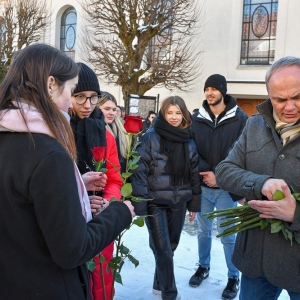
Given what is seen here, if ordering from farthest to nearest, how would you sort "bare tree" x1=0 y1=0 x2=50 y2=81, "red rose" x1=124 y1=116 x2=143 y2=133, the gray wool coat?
1. "bare tree" x1=0 y1=0 x2=50 y2=81
2. "red rose" x1=124 y1=116 x2=143 y2=133
3. the gray wool coat

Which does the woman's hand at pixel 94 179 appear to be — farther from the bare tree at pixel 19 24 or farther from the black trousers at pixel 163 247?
the bare tree at pixel 19 24

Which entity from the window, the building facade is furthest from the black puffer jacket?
the window

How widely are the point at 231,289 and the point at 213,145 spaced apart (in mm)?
1352

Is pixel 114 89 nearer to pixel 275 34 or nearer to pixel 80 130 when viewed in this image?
pixel 275 34

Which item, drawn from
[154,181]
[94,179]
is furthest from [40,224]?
[154,181]

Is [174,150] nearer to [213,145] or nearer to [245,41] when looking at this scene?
[213,145]

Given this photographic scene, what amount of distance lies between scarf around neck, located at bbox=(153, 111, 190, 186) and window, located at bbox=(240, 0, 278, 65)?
11331mm

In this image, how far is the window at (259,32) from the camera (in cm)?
1348

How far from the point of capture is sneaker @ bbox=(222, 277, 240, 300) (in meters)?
3.43

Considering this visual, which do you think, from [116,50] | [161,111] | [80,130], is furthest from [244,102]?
[80,130]

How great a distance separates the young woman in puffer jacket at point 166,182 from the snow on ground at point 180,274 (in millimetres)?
237

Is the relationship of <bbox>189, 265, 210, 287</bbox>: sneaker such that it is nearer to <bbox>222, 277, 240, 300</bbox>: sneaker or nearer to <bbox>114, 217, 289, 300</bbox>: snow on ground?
<bbox>114, 217, 289, 300</bbox>: snow on ground

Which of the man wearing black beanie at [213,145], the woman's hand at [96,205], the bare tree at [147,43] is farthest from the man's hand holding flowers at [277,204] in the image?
the bare tree at [147,43]

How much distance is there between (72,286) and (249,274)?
1.05 meters
